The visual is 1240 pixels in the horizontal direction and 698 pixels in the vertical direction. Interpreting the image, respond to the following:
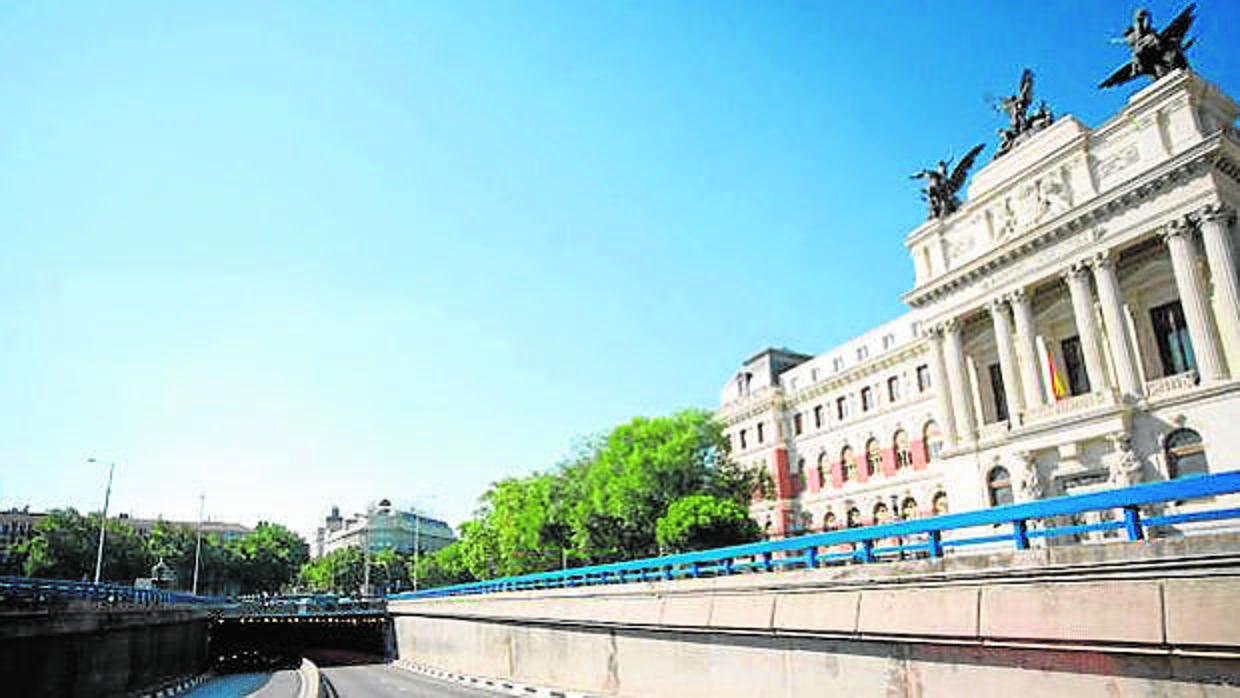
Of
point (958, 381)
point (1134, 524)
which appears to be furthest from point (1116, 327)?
point (1134, 524)

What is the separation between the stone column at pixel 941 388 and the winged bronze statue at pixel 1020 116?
9.92m

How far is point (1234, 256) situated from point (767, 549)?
26704 mm

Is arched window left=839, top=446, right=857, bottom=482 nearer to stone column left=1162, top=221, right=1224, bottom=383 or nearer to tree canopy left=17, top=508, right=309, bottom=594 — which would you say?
stone column left=1162, top=221, right=1224, bottom=383

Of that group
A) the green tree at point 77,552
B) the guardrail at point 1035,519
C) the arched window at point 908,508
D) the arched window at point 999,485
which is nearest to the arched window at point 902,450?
the arched window at point 908,508

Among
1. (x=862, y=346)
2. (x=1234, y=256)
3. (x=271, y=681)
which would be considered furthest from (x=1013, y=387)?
(x=271, y=681)

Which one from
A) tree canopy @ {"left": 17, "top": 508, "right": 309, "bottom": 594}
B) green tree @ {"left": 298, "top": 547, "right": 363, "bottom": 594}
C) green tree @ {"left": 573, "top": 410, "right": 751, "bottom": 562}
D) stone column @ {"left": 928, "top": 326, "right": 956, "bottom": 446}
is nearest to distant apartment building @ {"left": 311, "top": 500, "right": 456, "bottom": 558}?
green tree @ {"left": 298, "top": 547, "right": 363, "bottom": 594}

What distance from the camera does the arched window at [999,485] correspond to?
Result: 36094mm

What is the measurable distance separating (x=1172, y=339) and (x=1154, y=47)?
1246 cm

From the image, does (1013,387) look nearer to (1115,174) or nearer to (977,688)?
(1115,174)

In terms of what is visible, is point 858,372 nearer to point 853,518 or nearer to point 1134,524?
point 853,518

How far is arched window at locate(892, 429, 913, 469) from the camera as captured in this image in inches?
2023

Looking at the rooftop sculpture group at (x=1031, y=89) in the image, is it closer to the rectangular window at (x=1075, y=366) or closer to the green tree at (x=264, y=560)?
the rectangular window at (x=1075, y=366)

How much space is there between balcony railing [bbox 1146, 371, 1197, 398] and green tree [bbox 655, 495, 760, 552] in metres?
23.1

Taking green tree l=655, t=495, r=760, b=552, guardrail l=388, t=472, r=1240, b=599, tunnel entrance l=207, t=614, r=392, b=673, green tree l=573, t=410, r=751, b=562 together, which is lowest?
tunnel entrance l=207, t=614, r=392, b=673
